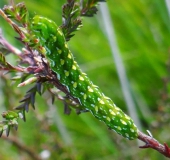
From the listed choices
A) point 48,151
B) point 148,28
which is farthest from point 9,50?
point 148,28

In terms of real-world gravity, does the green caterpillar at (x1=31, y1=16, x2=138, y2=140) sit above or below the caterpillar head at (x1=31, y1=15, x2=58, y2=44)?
below

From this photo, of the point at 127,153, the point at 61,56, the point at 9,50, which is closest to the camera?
the point at 61,56

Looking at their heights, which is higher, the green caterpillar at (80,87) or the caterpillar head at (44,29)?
the caterpillar head at (44,29)

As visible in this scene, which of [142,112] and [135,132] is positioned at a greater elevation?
[135,132]

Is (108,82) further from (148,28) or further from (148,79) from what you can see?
(148,28)

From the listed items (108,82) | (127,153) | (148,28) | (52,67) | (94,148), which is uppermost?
(52,67)

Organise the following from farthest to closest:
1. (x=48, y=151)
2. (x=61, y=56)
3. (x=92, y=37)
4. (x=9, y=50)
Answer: (x=92, y=37), (x=48, y=151), (x=9, y=50), (x=61, y=56)

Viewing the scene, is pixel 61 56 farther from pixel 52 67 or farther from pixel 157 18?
pixel 157 18

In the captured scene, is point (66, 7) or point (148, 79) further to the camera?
point (148, 79)
